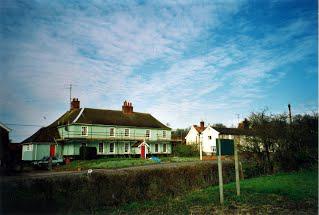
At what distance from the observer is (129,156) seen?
4372cm

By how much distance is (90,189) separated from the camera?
9898mm

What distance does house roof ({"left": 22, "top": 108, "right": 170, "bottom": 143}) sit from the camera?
39.5 metres

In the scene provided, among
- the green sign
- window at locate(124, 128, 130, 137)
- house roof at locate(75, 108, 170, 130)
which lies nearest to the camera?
the green sign

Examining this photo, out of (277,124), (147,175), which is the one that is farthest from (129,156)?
(147,175)

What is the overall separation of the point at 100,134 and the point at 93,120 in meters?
2.28

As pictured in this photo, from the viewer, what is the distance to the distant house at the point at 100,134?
3862 cm

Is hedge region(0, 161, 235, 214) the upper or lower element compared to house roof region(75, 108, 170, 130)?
lower

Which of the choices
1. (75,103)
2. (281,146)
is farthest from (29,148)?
(281,146)

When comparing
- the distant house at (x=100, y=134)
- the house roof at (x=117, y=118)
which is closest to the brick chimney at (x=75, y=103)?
the distant house at (x=100, y=134)

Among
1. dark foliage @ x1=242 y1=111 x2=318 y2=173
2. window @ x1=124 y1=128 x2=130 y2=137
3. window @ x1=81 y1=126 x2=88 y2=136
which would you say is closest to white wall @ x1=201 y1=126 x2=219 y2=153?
window @ x1=124 y1=128 x2=130 y2=137

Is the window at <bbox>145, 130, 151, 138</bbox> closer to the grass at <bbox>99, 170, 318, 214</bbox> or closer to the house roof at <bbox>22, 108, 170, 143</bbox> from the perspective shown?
the house roof at <bbox>22, 108, 170, 143</bbox>

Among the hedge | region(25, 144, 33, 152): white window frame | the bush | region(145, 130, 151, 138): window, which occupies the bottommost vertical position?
the hedge

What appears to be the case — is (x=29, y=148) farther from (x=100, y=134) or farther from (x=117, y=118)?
(x=117, y=118)

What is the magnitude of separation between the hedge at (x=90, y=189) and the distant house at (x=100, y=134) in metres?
28.7
